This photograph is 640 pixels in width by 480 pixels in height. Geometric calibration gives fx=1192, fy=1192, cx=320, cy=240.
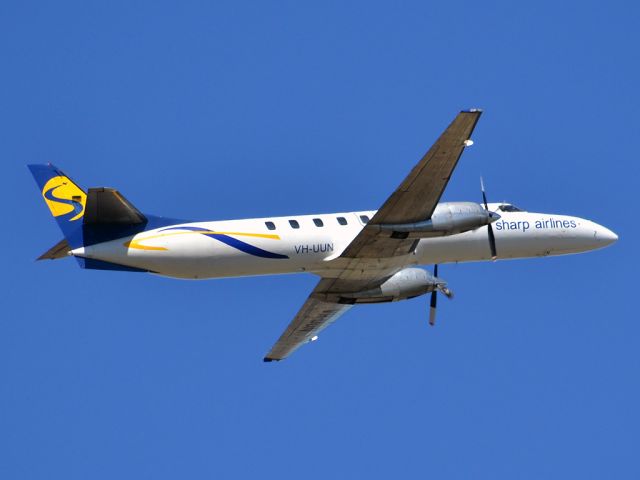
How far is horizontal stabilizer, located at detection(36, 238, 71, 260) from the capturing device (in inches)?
1478

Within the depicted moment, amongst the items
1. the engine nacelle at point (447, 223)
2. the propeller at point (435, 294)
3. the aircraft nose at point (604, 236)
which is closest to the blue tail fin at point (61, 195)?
the engine nacelle at point (447, 223)

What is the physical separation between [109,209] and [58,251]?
7.24 feet

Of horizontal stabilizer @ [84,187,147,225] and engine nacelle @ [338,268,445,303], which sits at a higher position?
horizontal stabilizer @ [84,187,147,225]

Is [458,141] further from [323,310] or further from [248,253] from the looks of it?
[323,310]

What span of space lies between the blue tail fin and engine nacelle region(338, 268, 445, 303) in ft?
34.8

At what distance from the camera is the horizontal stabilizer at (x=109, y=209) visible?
3662cm

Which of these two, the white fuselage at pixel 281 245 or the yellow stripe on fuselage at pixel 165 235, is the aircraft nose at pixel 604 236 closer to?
the white fuselage at pixel 281 245

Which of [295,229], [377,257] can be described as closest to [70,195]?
[295,229]

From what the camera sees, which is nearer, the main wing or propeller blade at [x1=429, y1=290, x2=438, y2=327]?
the main wing

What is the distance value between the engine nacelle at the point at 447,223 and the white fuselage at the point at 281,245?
2.55 meters

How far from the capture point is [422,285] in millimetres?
43062

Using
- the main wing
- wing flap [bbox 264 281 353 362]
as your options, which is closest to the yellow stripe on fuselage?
the main wing

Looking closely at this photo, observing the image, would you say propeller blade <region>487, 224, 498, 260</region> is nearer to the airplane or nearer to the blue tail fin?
the airplane

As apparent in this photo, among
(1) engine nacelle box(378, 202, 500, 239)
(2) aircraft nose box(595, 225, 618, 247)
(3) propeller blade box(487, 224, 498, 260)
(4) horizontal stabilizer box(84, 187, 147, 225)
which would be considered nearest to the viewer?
(4) horizontal stabilizer box(84, 187, 147, 225)
